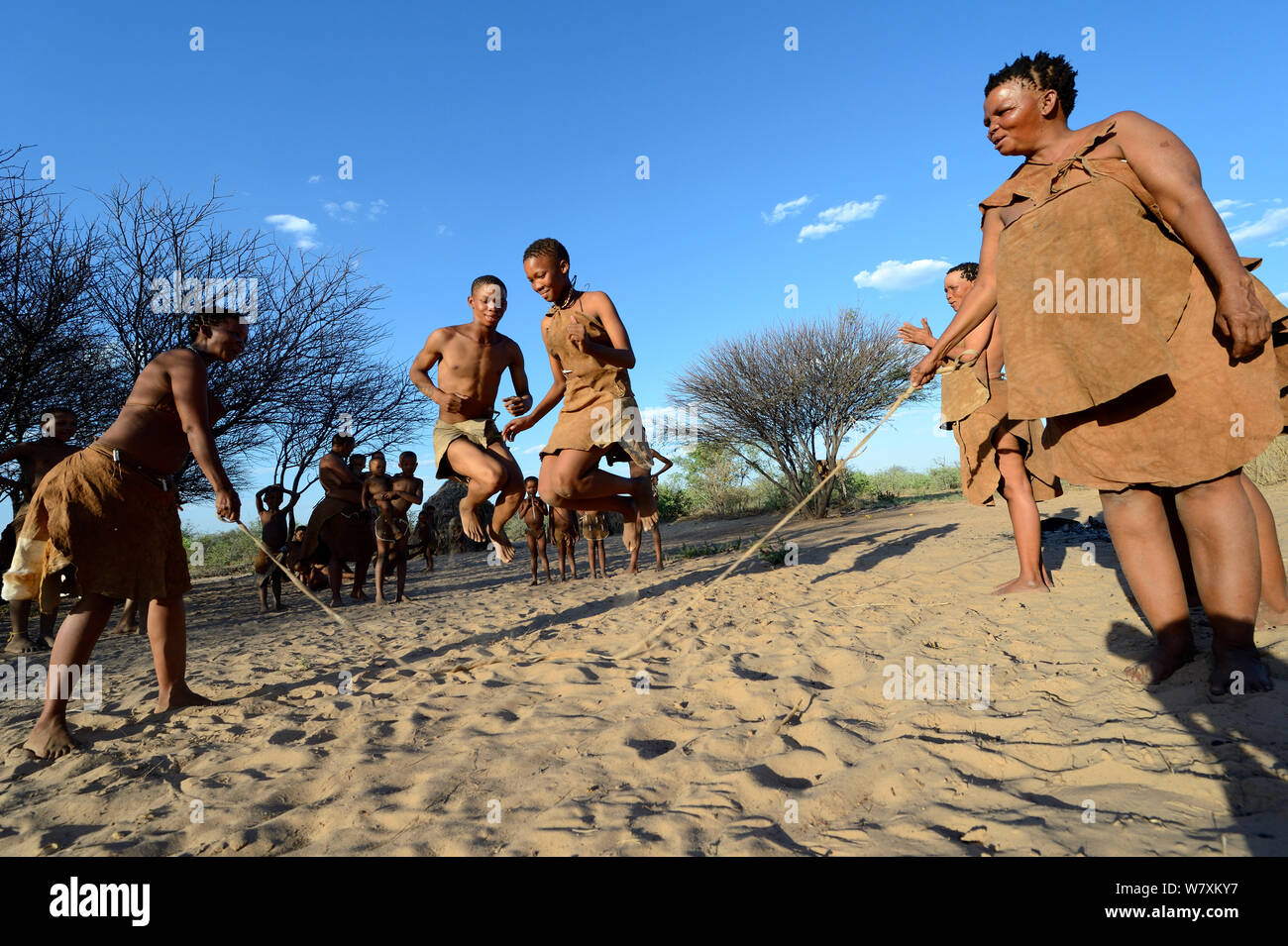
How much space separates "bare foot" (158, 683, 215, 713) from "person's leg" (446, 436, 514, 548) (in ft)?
5.39

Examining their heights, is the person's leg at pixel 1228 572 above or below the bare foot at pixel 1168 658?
above

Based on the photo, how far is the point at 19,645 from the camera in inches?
222

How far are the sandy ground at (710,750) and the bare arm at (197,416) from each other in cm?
103

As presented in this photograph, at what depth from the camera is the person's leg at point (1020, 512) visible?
13.0 feet

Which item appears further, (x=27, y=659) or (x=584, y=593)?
(x=584, y=593)

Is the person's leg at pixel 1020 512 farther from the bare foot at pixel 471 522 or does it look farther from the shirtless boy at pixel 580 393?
the bare foot at pixel 471 522

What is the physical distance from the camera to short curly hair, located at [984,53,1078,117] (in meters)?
2.51

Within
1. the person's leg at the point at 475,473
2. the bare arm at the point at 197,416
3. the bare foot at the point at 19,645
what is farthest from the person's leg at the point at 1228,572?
the bare foot at the point at 19,645

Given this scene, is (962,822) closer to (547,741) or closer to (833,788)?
(833,788)

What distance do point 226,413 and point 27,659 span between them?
5748 millimetres

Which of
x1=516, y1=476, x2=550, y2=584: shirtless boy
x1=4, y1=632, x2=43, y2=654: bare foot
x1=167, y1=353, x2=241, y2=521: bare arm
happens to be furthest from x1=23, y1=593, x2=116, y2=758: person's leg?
x1=516, y1=476, x2=550, y2=584: shirtless boy

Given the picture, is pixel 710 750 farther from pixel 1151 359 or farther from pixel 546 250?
pixel 546 250

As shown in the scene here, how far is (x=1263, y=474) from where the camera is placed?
431 inches
